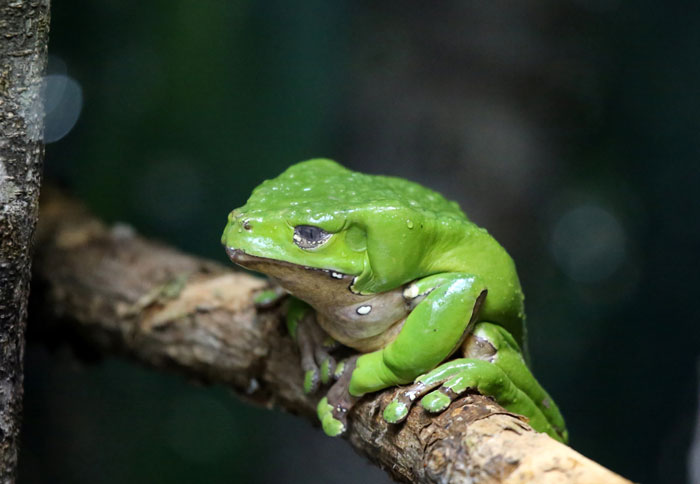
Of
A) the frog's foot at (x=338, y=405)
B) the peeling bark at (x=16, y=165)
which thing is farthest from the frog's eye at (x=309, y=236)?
the peeling bark at (x=16, y=165)

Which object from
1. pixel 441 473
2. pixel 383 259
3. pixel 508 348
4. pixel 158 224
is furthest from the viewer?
pixel 158 224

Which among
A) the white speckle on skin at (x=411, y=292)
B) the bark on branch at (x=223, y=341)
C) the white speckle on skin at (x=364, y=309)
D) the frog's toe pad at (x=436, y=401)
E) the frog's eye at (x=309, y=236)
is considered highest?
the frog's eye at (x=309, y=236)

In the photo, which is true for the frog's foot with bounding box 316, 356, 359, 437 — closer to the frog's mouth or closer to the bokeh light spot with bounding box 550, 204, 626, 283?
the frog's mouth

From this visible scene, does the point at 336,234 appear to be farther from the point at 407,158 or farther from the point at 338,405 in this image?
the point at 407,158

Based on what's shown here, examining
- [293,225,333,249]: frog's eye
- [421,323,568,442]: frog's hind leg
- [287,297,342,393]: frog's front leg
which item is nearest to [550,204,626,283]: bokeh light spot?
[421,323,568,442]: frog's hind leg

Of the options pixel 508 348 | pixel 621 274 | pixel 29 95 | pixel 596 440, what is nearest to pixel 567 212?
pixel 621 274

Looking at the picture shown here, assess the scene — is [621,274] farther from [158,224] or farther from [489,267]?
[158,224]

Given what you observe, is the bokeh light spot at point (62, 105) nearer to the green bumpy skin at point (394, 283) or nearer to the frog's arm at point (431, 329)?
the green bumpy skin at point (394, 283)
